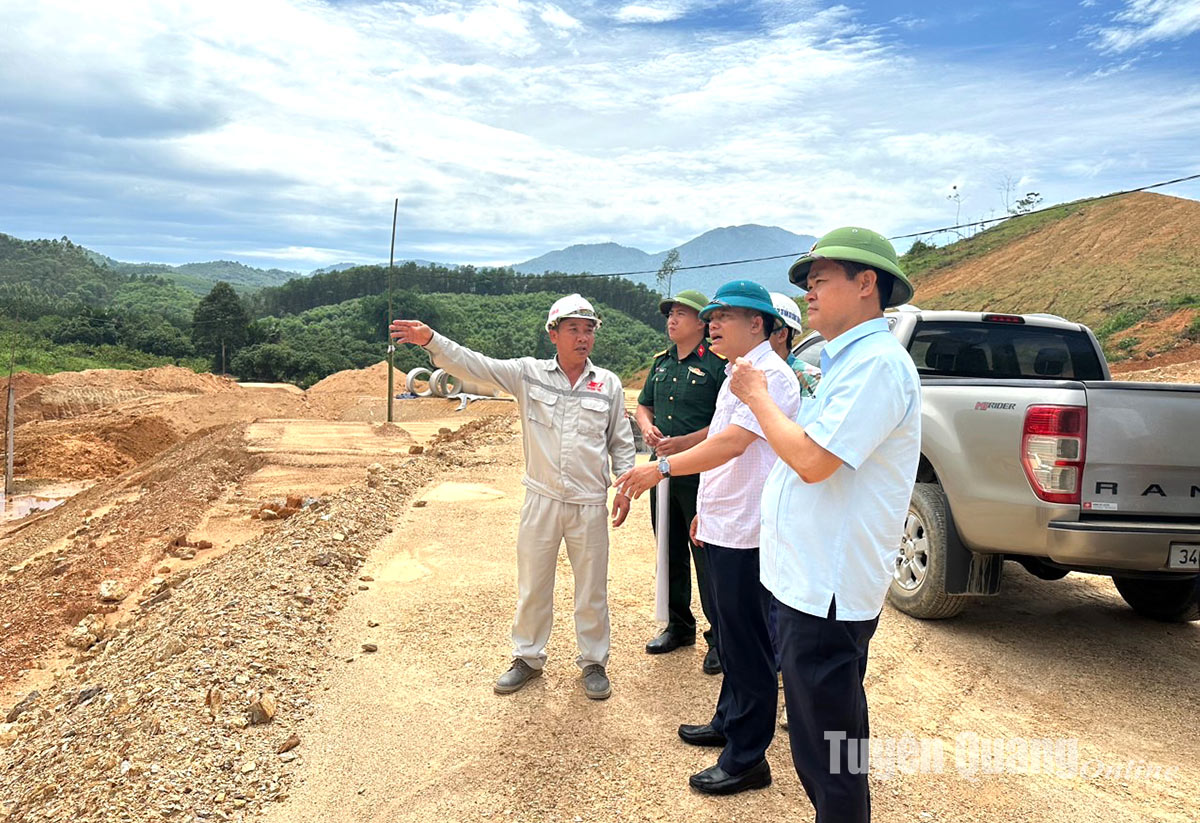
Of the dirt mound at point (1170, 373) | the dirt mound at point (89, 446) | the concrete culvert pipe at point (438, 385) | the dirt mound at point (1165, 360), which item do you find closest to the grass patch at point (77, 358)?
the dirt mound at point (89, 446)

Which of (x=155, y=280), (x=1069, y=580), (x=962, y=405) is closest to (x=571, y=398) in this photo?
(x=962, y=405)

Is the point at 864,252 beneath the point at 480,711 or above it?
above

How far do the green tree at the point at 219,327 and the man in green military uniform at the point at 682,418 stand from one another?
59.7 metres

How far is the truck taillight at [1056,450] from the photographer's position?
3.78 metres

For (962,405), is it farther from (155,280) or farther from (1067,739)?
(155,280)

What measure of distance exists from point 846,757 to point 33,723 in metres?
5.13

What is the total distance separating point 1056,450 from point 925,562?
Answer: 4.20 ft

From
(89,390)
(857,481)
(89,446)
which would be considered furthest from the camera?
(89,390)

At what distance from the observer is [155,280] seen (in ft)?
398

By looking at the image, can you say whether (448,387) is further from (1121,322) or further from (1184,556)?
(1184,556)

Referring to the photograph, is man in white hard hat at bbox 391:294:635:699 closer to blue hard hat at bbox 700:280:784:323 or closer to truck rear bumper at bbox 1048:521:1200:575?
blue hard hat at bbox 700:280:784:323

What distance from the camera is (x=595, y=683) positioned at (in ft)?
12.8

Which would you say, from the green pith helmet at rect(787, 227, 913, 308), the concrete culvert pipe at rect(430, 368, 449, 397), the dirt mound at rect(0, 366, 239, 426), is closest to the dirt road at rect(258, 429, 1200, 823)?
the green pith helmet at rect(787, 227, 913, 308)

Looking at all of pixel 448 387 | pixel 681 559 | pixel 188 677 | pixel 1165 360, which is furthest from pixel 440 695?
pixel 448 387
